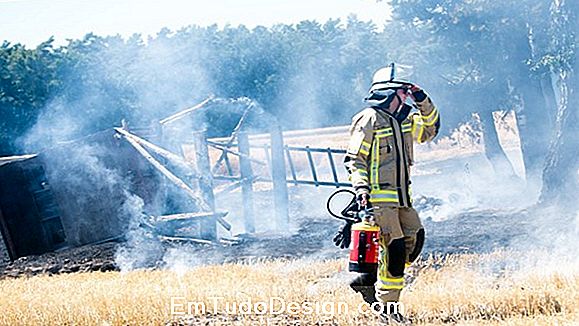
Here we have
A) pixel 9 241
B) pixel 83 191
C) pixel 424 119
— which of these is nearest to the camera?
pixel 424 119

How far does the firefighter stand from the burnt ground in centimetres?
327

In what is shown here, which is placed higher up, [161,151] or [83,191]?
[161,151]

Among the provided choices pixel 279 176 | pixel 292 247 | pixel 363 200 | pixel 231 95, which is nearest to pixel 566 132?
pixel 292 247

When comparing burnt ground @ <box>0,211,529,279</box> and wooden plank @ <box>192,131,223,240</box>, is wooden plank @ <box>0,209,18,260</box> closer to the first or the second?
burnt ground @ <box>0,211,529,279</box>

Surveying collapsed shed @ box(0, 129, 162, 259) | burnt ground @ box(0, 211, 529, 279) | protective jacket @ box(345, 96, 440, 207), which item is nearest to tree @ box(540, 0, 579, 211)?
burnt ground @ box(0, 211, 529, 279)

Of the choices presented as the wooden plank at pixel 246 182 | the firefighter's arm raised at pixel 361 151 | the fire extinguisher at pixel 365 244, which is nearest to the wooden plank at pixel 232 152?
the wooden plank at pixel 246 182

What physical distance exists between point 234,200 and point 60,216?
18.6 feet

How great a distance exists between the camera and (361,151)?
5324mm

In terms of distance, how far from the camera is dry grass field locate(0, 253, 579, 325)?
5.39 metres

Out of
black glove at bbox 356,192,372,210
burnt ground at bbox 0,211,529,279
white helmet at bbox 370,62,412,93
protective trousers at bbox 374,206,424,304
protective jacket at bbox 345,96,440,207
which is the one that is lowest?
burnt ground at bbox 0,211,529,279

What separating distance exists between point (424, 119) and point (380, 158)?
1.71ft

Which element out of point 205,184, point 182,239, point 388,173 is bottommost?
point 182,239

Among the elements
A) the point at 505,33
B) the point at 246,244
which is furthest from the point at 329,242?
the point at 505,33

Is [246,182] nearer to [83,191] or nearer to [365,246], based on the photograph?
[83,191]
